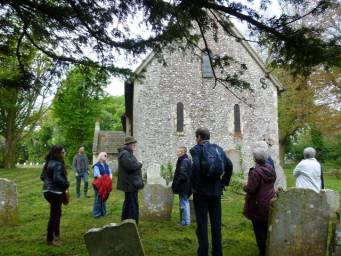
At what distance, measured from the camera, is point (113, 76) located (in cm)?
802

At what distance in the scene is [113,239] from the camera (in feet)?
17.0

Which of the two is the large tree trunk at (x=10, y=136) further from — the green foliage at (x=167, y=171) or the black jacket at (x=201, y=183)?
the black jacket at (x=201, y=183)

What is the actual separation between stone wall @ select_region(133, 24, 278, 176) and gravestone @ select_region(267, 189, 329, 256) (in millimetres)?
14809

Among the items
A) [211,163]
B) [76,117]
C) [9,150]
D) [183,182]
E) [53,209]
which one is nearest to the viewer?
[211,163]

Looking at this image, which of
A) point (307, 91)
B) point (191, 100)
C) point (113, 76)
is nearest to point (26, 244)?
point (113, 76)

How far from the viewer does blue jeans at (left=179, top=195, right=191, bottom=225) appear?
9445 millimetres

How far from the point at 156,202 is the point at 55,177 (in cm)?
323

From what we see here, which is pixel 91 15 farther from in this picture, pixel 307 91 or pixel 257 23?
pixel 307 91

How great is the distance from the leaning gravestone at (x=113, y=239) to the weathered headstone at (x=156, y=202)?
16.3ft

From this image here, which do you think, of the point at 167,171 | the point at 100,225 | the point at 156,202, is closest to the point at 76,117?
the point at 167,171

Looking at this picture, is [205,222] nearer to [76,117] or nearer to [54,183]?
[54,183]

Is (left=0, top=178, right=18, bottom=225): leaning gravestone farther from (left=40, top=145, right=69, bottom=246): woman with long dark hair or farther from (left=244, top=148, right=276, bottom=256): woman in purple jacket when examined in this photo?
(left=244, top=148, right=276, bottom=256): woman in purple jacket

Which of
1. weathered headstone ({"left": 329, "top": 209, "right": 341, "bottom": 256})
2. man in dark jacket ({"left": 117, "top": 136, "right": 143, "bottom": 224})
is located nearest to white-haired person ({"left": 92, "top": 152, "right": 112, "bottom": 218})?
man in dark jacket ({"left": 117, "top": 136, "right": 143, "bottom": 224})

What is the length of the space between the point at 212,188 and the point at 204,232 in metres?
0.67
